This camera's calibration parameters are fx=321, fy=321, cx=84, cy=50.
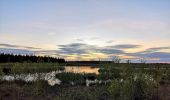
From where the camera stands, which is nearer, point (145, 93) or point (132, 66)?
point (145, 93)

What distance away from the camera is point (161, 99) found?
54.0ft

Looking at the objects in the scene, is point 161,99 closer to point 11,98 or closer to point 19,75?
point 11,98

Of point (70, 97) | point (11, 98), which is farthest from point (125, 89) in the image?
point (11, 98)

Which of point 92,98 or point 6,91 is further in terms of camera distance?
point 6,91

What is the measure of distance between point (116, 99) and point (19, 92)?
6023 millimetres

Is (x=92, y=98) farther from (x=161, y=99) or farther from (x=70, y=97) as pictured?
(x=161, y=99)

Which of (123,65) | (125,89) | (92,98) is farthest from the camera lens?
(123,65)

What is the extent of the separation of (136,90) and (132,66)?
7.69 ft

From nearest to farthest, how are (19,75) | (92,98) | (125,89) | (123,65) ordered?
(125,89) → (92,98) → (123,65) → (19,75)

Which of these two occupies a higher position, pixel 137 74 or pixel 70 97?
pixel 137 74

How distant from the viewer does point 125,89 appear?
1550 cm

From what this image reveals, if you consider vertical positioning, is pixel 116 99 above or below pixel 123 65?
below

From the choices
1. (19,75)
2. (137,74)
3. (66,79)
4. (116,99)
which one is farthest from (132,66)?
(19,75)

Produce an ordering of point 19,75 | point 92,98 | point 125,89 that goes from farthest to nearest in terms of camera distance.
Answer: point 19,75 → point 92,98 → point 125,89
